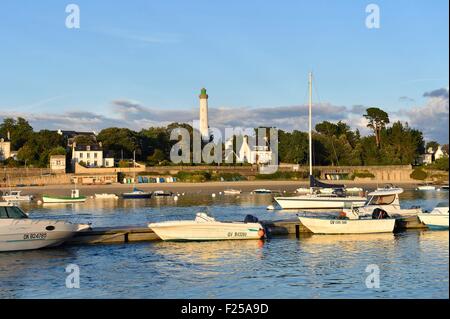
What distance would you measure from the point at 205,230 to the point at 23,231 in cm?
890

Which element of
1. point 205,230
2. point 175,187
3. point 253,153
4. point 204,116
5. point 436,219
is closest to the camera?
point 205,230

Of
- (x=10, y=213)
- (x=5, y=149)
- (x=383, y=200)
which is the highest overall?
(x=5, y=149)

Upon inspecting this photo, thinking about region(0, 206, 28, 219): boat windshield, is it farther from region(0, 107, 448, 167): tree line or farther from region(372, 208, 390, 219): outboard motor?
region(0, 107, 448, 167): tree line

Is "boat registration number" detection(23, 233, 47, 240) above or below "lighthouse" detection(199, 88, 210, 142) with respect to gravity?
below

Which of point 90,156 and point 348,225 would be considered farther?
point 90,156

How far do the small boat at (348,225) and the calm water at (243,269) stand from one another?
1.55ft

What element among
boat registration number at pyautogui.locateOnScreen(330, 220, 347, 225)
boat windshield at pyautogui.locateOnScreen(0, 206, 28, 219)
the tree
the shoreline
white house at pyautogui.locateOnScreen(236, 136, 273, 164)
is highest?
the tree

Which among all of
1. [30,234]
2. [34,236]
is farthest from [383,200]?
[30,234]

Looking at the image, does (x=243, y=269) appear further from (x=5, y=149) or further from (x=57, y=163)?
(x=5, y=149)

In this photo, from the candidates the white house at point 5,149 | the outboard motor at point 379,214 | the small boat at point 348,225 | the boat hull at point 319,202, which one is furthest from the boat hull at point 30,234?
the white house at point 5,149

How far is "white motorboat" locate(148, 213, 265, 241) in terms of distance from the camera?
101 ft

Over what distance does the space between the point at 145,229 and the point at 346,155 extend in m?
101

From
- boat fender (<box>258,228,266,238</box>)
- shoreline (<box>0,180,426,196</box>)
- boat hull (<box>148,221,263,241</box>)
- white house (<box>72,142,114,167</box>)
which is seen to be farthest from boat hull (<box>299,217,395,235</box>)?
white house (<box>72,142,114,167</box>)

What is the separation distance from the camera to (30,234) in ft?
89.3
